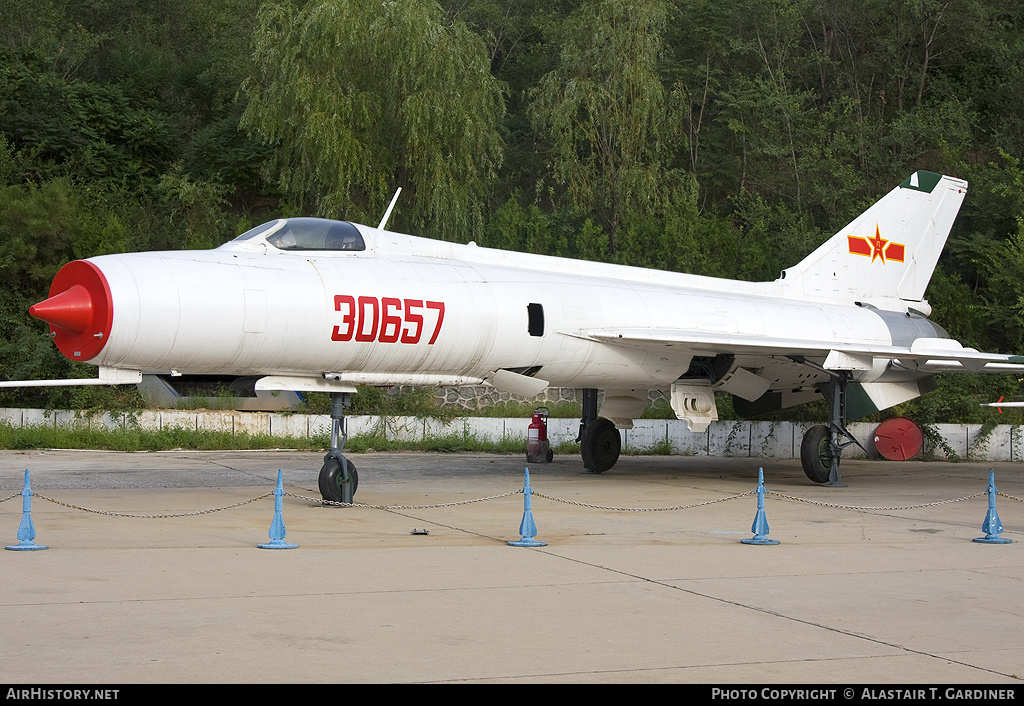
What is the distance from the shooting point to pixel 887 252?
55.4ft

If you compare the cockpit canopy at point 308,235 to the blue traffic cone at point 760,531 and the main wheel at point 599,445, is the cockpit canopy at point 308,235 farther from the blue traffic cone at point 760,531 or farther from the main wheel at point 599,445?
the main wheel at point 599,445

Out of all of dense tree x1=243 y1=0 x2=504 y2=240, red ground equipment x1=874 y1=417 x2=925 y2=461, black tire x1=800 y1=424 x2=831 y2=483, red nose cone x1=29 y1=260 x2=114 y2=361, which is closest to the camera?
red nose cone x1=29 y1=260 x2=114 y2=361

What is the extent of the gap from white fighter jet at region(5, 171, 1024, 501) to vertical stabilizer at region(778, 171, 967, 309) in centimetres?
3

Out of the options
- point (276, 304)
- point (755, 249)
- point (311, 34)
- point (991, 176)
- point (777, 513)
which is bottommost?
point (777, 513)

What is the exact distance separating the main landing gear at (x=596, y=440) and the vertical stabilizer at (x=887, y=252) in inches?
139

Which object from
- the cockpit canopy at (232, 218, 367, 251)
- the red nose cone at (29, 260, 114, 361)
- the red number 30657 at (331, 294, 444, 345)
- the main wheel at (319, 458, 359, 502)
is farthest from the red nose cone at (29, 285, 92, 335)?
the main wheel at (319, 458, 359, 502)

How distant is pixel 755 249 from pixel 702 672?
2214 centimetres

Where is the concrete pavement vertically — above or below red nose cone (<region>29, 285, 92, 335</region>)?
below

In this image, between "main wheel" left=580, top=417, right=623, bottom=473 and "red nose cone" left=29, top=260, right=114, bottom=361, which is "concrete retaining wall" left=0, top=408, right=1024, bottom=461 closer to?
→ "main wheel" left=580, top=417, right=623, bottom=473

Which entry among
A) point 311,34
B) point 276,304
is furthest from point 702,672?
point 311,34

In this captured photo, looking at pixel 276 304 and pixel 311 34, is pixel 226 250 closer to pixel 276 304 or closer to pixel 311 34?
pixel 276 304

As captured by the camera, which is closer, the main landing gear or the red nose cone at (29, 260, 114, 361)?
the red nose cone at (29, 260, 114, 361)

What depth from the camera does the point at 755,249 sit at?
25875 millimetres

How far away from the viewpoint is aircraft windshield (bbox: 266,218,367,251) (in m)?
11.1
